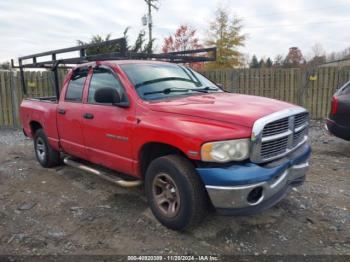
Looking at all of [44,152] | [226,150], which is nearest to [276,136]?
[226,150]

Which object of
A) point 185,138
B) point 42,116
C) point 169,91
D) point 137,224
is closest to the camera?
point 185,138

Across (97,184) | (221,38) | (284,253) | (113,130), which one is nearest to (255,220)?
(284,253)

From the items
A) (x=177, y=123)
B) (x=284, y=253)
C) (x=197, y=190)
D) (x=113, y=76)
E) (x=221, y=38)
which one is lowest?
(x=284, y=253)

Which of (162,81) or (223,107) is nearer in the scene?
(223,107)

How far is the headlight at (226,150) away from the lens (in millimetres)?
2943

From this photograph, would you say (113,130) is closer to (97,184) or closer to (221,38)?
(97,184)

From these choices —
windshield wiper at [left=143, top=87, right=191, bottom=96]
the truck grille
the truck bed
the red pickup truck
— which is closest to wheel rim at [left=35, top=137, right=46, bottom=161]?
the truck bed

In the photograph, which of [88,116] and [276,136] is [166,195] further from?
[88,116]

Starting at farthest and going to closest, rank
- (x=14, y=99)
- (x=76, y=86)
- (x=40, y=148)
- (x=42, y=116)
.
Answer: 1. (x=14, y=99)
2. (x=40, y=148)
3. (x=42, y=116)
4. (x=76, y=86)

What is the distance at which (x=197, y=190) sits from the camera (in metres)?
3.15

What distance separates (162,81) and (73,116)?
5.06 feet

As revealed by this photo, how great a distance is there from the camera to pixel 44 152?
593 centimetres

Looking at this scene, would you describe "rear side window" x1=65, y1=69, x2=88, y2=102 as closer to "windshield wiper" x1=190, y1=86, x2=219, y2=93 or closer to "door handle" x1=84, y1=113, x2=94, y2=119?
"door handle" x1=84, y1=113, x2=94, y2=119

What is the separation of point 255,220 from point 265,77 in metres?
8.61
